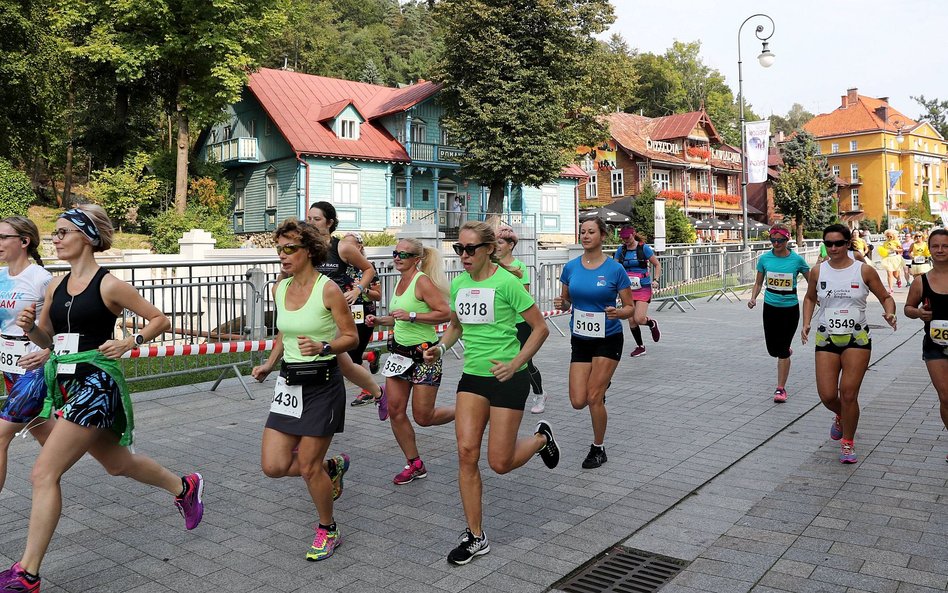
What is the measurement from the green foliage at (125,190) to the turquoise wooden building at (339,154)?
496 centimetres

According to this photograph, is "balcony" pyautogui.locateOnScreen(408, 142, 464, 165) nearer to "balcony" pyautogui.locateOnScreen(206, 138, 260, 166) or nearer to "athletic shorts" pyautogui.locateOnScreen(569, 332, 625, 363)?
"balcony" pyautogui.locateOnScreen(206, 138, 260, 166)

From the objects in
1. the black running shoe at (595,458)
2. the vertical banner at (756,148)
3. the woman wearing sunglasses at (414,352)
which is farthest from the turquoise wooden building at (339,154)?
the black running shoe at (595,458)

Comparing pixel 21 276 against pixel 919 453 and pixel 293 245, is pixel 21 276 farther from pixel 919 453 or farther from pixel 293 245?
pixel 919 453

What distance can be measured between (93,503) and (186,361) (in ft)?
19.8

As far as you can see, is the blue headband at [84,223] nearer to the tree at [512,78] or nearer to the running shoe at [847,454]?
the running shoe at [847,454]

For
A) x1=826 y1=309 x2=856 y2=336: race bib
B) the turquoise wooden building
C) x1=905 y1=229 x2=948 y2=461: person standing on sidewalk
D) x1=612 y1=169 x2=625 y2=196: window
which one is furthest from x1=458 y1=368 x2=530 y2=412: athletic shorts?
x1=612 y1=169 x2=625 y2=196: window

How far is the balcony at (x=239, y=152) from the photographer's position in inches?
1495

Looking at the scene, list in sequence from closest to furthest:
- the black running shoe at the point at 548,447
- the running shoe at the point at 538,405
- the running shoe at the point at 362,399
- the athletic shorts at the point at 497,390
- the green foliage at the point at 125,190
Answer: the athletic shorts at the point at 497,390 → the black running shoe at the point at 548,447 → the running shoe at the point at 538,405 → the running shoe at the point at 362,399 → the green foliage at the point at 125,190

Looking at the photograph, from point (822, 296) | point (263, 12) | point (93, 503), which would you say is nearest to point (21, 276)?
point (93, 503)

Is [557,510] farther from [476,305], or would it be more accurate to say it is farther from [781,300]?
[781,300]

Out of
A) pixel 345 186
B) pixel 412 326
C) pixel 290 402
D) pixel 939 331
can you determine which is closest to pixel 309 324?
pixel 290 402

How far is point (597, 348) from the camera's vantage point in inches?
251

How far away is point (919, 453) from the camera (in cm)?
650

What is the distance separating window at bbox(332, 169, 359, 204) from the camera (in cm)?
3672
